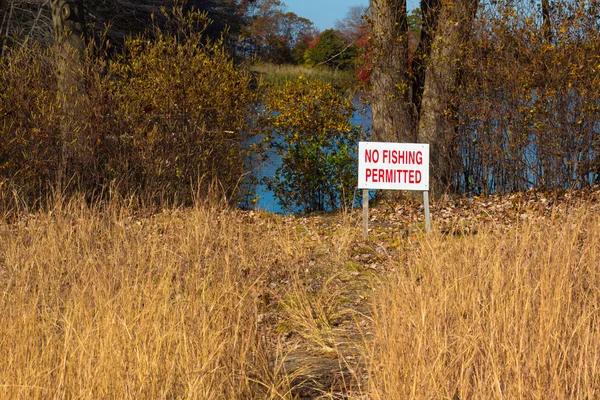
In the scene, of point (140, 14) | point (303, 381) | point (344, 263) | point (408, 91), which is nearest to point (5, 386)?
point (303, 381)

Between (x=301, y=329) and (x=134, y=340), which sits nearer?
(x=134, y=340)

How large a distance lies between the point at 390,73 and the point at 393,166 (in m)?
Answer: 3.53

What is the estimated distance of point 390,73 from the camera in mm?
Result: 10703

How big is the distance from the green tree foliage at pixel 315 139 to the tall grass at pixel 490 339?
6145 mm

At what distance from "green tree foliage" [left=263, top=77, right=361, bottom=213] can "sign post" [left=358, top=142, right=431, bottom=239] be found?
11.7ft

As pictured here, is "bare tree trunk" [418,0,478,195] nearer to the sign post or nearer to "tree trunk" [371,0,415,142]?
"tree trunk" [371,0,415,142]

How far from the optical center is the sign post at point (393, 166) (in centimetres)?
746

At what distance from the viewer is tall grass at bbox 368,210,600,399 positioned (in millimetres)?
3412

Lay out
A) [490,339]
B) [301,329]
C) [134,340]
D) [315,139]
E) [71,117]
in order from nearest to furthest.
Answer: [490,339] < [134,340] < [301,329] < [71,117] < [315,139]

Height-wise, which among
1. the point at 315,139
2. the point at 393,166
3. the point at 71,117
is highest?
the point at 71,117

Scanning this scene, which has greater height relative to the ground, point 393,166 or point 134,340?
point 393,166

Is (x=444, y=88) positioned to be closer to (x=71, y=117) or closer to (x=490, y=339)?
(x=71, y=117)

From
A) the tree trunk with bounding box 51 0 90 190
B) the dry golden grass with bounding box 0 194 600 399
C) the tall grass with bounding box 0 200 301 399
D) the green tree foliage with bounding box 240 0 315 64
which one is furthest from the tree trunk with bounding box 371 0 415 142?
the green tree foliage with bounding box 240 0 315 64

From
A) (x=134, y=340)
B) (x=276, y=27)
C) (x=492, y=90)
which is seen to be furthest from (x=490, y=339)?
(x=276, y=27)
